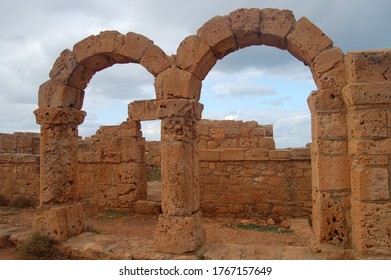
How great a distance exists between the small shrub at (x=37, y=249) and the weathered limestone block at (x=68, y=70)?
275 cm

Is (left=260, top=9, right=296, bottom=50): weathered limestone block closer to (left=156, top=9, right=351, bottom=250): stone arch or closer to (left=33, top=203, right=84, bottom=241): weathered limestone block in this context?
(left=156, top=9, right=351, bottom=250): stone arch

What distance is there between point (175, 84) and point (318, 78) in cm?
200

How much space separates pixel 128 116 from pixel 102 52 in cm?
460

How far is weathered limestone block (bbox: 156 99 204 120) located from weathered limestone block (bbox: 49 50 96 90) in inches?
77.9

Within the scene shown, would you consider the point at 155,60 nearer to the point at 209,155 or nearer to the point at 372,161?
the point at 372,161

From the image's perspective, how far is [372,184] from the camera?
13.3 ft

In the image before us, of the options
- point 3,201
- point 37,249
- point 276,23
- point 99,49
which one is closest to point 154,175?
point 3,201

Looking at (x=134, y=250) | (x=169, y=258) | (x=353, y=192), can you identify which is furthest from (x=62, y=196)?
(x=353, y=192)

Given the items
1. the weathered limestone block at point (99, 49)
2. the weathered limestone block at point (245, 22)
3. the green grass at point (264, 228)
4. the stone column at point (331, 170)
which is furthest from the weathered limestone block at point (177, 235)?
the green grass at point (264, 228)

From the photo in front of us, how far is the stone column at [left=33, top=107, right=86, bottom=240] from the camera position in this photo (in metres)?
5.78

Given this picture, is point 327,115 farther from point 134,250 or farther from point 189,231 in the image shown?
point 134,250

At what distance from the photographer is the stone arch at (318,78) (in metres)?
4.35

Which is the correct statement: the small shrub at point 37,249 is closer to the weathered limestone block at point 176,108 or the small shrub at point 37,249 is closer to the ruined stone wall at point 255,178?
the weathered limestone block at point 176,108

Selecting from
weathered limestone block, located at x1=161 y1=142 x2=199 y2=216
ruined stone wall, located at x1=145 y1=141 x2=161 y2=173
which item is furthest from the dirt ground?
ruined stone wall, located at x1=145 y1=141 x2=161 y2=173
